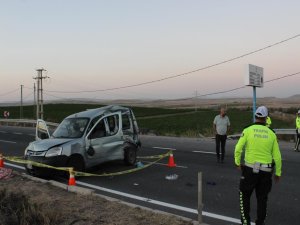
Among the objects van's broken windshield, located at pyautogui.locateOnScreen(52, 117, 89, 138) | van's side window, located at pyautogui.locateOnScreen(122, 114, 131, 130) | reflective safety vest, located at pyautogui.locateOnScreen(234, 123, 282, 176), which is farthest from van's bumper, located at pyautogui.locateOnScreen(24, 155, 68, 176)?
reflective safety vest, located at pyautogui.locateOnScreen(234, 123, 282, 176)

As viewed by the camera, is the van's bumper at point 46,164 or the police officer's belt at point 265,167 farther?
the van's bumper at point 46,164

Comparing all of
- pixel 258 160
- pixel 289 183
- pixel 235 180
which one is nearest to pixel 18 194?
pixel 258 160

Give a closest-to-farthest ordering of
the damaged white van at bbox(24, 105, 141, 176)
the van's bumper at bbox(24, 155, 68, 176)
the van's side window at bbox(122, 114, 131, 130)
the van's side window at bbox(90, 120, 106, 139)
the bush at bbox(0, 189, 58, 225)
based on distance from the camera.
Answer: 1. the bush at bbox(0, 189, 58, 225)
2. the van's bumper at bbox(24, 155, 68, 176)
3. the damaged white van at bbox(24, 105, 141, 176)
4. the van's side window at bbox(90, 120, 106, 139)
5. the van's side window at bbox(122, 114, 131, 130)

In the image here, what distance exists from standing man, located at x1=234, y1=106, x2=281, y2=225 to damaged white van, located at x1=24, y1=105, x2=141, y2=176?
6.18 m

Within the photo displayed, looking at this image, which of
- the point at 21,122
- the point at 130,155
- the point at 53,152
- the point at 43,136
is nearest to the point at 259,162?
the point at 53,152

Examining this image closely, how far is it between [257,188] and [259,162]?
400 millimetres

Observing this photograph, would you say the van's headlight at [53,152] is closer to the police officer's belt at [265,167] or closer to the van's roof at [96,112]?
the van's roof at [96,112]

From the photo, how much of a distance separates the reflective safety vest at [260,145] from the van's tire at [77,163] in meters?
6.20

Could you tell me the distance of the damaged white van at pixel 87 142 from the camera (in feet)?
37.7

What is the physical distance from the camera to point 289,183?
10.8 metres

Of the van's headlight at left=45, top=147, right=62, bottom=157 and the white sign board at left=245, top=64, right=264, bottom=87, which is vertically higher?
the white sign board at left=245, top=64, right=264, bottom=87

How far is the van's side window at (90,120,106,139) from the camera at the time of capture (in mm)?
12438

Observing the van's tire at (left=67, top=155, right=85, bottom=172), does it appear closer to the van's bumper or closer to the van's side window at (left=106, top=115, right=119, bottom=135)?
the van's bumper

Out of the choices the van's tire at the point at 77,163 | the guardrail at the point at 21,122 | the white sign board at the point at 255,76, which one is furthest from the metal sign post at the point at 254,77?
the guardrail at the point at 21,122
